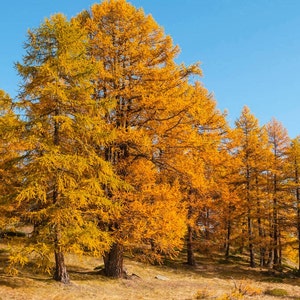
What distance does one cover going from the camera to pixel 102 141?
12.4 metres

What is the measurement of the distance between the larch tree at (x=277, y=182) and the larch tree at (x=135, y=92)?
14.7 metres

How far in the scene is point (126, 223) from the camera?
1320 centimetres

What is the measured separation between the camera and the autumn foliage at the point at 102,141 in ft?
37.7

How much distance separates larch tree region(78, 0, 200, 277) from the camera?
13.8 m

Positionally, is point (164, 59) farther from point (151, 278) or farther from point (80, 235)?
point (151, 278)

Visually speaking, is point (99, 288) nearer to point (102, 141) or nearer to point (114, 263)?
point (114, 263)

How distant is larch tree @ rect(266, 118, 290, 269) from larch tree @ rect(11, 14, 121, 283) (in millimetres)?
17541

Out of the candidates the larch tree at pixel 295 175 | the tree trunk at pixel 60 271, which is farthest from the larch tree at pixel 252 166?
the tree trunk at pixel 60 271

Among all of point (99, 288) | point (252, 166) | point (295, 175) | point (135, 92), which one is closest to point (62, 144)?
point (135, 92)

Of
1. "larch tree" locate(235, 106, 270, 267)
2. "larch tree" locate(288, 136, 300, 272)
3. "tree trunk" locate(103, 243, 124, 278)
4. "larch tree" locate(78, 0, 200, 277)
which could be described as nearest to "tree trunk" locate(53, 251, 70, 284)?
"larch tree" locate(78, 0, 200, 277)

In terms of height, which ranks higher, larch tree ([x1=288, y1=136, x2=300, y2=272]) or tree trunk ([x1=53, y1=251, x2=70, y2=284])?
larch tree ([x1=288, y1=136, x2=300, y2=272])

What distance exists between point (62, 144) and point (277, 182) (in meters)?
20.5

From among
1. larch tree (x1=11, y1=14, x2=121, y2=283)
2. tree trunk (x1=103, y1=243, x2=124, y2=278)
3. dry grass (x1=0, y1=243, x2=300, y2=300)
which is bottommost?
dry grass (x1=0, y1=243, x2=300, y2=300)

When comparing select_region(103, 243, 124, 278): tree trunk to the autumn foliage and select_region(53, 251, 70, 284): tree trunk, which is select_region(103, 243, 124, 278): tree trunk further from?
select_region(53, 251, 70, 284): tree trunk
